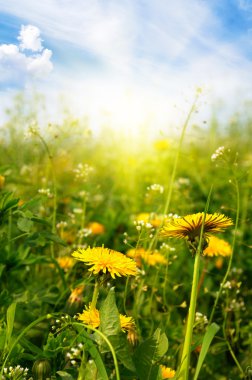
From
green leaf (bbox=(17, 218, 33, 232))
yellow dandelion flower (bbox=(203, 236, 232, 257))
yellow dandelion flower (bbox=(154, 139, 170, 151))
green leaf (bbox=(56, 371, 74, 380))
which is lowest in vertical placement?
green leaf (bbox=(56, 371, 74, 380))

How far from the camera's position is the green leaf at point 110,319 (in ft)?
3.03

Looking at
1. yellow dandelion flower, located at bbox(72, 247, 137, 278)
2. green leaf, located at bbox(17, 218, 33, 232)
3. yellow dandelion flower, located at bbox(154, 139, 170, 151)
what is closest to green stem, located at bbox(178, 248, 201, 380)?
yellow dandelion flower, located at bbox(72, 247, 137, 278)

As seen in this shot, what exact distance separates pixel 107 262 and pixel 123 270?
32 mm

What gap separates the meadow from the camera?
98 centimetres

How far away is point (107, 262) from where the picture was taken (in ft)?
3.24

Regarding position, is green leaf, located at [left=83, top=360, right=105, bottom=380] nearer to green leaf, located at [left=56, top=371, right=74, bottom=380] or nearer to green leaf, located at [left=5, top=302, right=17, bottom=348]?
green leaf, located at [left=56, top=371, right=74, bottom=380]

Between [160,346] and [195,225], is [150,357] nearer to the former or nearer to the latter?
[160,346]

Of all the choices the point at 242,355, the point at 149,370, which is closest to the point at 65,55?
the point at 149,370

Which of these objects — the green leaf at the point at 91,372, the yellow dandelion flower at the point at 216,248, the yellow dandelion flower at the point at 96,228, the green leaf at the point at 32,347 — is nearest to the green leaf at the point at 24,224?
the green leaf at the point at 32,347

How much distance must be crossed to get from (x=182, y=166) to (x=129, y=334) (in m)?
2.49

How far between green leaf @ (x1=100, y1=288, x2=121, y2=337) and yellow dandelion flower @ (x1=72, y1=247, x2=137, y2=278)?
6 centimetres

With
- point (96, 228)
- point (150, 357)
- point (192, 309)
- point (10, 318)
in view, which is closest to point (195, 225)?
point (192, 309)

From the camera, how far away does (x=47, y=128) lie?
199 centimetres

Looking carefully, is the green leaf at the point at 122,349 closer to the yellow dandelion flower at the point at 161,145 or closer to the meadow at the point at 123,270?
the meadow at the point at 123,270
